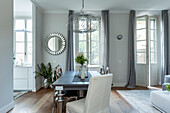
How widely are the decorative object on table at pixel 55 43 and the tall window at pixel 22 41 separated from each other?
78 cm

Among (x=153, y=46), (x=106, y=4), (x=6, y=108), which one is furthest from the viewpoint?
(x=153, y=46)

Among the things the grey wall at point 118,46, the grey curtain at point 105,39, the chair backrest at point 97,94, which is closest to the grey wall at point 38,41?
the grey curtain at point 105,39

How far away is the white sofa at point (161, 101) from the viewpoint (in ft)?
7.81

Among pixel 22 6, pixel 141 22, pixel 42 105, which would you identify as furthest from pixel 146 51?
pixel 22 6

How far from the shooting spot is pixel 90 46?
5.11 meters

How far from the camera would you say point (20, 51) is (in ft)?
16.2

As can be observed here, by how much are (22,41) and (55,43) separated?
53.4 inches

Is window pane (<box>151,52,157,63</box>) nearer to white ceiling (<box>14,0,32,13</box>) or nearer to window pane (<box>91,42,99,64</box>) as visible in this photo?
window pane (<box>91,42,99,64</box>)

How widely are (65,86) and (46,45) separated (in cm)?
330

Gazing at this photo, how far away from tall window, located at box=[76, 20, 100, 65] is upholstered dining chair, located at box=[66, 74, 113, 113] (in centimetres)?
322

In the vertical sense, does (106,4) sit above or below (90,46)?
above

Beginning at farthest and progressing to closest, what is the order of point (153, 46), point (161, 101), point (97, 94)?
point (153, 46) < point (161, 101) < point (97, 94)

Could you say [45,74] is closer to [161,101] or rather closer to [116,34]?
[116,34]

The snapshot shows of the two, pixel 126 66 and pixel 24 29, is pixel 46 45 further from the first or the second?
pixel 126 66
